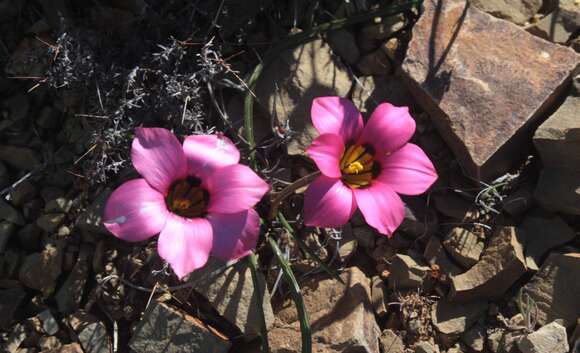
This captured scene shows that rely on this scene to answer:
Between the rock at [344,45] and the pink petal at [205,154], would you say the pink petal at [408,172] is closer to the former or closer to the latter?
the pink petal at [205,154]

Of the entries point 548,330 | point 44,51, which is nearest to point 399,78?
point 548,330

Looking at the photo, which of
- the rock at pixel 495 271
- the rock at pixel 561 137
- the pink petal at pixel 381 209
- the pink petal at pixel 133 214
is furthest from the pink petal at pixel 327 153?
the rock at pixel 561 137

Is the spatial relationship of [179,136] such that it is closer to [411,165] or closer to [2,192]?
[2,192]

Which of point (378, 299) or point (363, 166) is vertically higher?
point (363, 166)

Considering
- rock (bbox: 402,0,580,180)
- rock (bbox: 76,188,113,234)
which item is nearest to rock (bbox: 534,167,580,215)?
rock (bbox: 402,0,580,180)

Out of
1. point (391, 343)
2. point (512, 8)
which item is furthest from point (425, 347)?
point (512, 8)

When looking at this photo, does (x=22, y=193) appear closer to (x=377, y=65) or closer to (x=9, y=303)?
(x=9, y=303)
